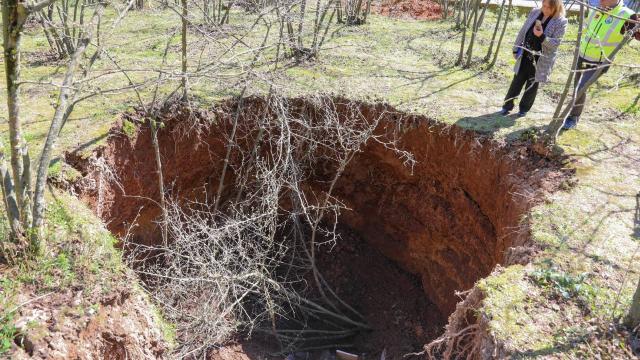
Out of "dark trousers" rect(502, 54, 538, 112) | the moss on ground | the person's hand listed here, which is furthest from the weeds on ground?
the moss on ground

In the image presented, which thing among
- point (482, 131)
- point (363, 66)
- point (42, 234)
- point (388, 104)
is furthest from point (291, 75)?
point (42, 234)

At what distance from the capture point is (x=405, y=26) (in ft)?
39.2

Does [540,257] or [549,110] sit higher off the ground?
[549,110]

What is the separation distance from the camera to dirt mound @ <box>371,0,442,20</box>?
13391 mm

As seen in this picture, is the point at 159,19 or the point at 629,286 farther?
the point at 159,19

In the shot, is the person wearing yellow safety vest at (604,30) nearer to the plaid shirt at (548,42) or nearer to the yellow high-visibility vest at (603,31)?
the yellow high-visibility vest at (603,31)

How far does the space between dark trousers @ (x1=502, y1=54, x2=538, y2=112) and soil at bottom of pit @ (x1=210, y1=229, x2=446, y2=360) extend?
3620 millimetres

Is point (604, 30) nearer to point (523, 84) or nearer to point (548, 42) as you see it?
point (548, 42)

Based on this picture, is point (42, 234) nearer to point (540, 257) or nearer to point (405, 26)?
point (540, 257)

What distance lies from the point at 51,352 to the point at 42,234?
3.72 ft

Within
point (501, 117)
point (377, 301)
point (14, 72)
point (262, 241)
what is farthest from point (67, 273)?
point (501, 117)

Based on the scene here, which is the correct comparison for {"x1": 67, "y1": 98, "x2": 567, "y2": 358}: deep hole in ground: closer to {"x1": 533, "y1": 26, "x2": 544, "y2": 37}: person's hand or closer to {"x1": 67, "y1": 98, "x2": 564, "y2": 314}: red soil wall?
{"x1": 67, "y1": 98, "x2": 564, "y2": 314}: red soil wall

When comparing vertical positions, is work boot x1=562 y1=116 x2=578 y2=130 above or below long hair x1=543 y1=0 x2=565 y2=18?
below

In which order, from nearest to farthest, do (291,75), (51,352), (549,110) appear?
(51,352) < (549,110) < (291,75)
